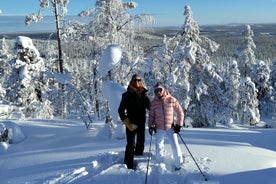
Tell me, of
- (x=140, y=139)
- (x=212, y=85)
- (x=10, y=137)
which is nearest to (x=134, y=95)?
(x=140, y=139)

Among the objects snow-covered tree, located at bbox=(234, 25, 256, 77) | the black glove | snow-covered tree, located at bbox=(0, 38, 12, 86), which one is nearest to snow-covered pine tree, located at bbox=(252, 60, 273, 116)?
snow-covered tree, located at bbox=(234, 25, 256, 77)

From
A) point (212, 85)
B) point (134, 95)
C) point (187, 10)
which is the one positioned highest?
point (187, 10)

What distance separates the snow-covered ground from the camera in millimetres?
7082

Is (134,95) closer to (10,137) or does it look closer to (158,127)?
(158,127)

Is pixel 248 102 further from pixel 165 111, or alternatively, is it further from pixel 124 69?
pixel 165 111

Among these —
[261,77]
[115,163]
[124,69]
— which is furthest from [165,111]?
[261,77]

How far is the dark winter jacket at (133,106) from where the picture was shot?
758cm

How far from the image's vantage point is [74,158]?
8555 mm

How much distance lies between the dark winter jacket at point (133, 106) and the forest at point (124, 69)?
3.44 meters

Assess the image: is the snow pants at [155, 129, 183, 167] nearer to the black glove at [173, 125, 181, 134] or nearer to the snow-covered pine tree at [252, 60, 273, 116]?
the black glove at [173, 125, 181, 134]

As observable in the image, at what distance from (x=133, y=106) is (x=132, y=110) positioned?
0.31 ft

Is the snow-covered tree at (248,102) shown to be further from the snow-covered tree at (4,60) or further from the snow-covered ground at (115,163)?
the snow-covered ground at (115,163)

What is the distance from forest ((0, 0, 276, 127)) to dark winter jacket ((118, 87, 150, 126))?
344cm

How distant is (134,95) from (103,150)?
2205mm
